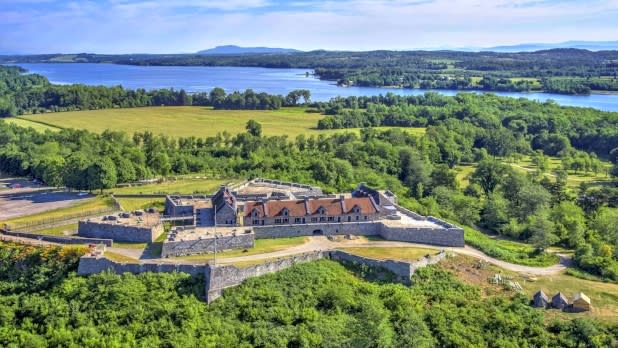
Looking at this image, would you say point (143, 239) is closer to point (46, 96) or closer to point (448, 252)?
point (448, 252)

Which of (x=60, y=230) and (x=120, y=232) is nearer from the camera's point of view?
(x=120, y=232)

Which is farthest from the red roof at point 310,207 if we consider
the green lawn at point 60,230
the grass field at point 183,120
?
the grass field at point 183,120

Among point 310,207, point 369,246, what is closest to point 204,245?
point 310,207

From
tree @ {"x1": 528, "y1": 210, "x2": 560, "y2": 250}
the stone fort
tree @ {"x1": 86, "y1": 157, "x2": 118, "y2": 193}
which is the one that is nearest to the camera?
the stone fort

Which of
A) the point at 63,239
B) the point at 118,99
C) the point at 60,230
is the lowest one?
the point at 60,230

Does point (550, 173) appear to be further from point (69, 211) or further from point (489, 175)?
point (69, 211)

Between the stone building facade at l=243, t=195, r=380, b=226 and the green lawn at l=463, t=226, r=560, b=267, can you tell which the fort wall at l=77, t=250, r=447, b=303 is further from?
the green lawn at l=463, t=226, r=560, b=267

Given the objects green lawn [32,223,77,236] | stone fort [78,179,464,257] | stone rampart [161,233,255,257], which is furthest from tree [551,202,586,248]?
green lawn [32,223,77,236]

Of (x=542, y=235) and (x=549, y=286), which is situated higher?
(x=542, y=235)

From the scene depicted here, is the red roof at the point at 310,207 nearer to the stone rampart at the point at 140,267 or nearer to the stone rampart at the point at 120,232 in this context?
the stone rampart at the point at 120,232
